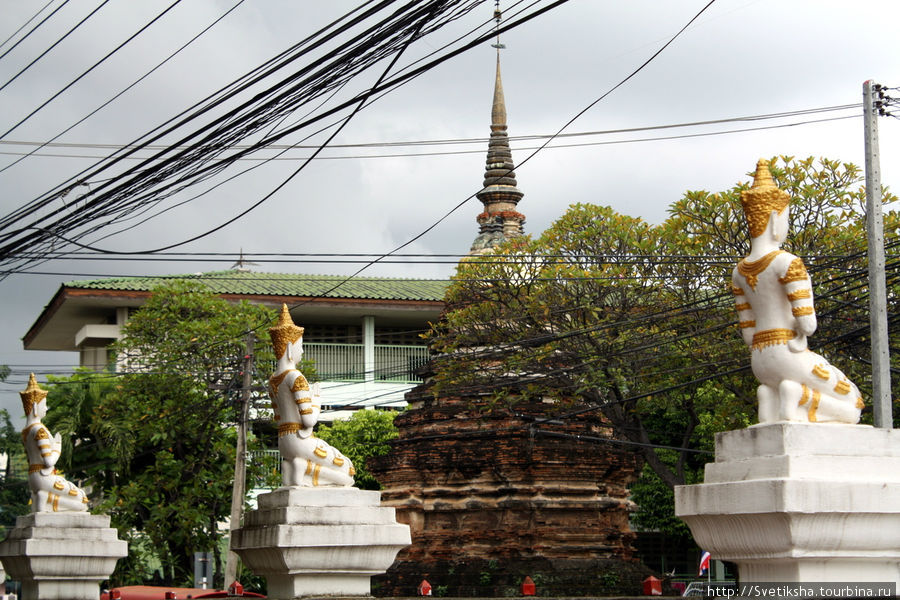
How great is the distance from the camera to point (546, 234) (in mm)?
23641

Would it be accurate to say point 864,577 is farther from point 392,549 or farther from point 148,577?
point 148,577

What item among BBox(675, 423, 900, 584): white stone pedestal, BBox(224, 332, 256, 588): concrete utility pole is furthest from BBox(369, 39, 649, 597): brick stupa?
BBox(675, 423, 900, 584): white stone pedestal

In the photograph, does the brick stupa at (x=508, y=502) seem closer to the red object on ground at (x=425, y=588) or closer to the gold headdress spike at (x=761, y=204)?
the red object on ground at (x=425, y=588)

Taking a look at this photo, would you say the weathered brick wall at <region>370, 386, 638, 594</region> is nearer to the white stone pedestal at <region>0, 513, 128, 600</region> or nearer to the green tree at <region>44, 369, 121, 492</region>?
the green tree at <region>44, 369, 121, 492</region>

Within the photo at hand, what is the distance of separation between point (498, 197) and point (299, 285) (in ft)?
34.7

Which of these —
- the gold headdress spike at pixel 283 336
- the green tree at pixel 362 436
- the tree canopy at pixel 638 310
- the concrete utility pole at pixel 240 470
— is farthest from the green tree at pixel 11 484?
the gold headdress spike at pixel 283 336

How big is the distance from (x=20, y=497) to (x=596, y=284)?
112ft

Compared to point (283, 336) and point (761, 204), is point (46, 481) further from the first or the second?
point (761, 204)

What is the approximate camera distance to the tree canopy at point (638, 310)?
20000mm

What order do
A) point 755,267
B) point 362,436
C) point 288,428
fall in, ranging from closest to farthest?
point 755,267 → point 288,428 → point 362,436

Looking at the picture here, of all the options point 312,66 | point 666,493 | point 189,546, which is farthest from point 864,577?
point 666,493

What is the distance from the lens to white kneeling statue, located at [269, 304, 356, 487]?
11516mm

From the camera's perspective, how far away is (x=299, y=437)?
38.0 feet

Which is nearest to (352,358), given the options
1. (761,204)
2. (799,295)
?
(761,204)
